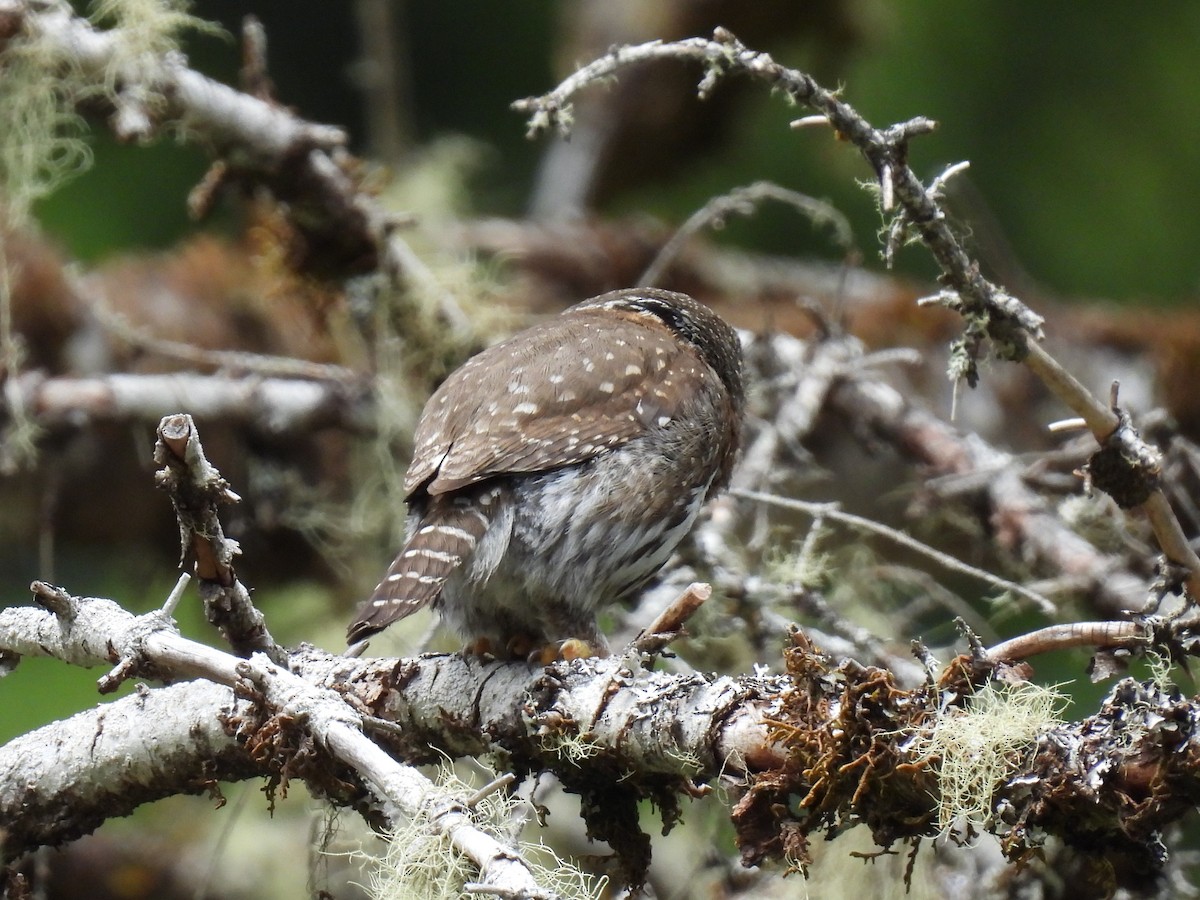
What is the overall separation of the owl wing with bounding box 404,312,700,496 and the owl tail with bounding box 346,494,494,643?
0.06 metres

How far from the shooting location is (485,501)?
2.92 m

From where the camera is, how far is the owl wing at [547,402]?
9.59 ft

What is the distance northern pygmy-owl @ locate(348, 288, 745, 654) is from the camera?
2.90 metres

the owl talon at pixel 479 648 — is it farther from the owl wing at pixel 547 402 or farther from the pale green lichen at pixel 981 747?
the pale green lichen at pixel 981 747

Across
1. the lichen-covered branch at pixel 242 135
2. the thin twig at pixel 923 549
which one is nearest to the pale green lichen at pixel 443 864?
the thin twig at pixel 923 549

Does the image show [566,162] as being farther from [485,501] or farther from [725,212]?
[485,501]

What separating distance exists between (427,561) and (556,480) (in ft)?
1.25

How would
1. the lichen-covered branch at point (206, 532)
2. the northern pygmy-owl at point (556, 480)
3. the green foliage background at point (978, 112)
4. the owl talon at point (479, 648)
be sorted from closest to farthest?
the lichen-covered branch at point (206, 532) < the owl talon at point (479, 648) < the northern pygmy-owl at point (556, 480) < the green foliage background at point (978, 112)

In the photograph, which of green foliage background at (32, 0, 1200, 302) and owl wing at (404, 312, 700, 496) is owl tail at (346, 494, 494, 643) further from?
green foliage background at (32, 0, 1200, 302)

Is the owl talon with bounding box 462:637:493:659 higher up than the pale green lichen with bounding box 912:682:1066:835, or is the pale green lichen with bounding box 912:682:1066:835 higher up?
the owl talon with bounding box 462:637:493:659

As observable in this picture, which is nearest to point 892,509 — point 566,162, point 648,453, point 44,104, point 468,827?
point 648,453

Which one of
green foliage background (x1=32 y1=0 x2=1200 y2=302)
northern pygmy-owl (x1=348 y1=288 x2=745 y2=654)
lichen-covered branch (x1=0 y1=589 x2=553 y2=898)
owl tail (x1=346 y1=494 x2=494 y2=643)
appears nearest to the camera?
lichen-covered branch (x1=0 y1=589 x2=553 y2=898)

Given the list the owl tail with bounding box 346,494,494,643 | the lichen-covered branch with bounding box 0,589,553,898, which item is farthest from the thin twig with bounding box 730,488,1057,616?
the lichen-covered branch with bounding box 0,589,553,898

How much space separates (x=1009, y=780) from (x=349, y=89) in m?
10.3
